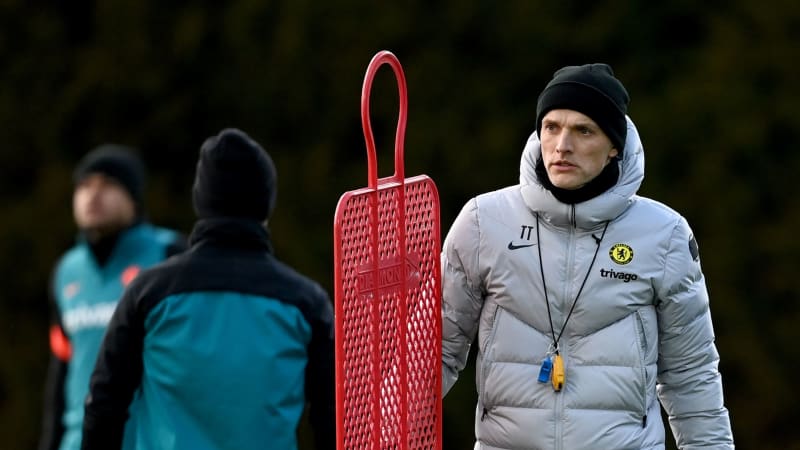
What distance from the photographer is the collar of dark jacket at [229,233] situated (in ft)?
14.3

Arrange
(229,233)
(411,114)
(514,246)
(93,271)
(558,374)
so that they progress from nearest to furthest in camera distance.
Answer: (558,374) → (514,246) → (229,233) → (93,271) → (411,114)

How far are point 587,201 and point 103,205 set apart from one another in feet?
9.33

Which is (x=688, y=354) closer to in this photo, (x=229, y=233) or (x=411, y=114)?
(x=229, y=233)

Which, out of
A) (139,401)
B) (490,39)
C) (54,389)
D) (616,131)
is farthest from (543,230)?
(490,39)

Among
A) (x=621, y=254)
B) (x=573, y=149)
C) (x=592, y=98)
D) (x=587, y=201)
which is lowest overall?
(x=621, y=254)

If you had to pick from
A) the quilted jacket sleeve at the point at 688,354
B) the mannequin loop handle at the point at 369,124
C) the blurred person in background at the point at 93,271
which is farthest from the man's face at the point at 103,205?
the quilted jacket sleeve at the point at 688,354

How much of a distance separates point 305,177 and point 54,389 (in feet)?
7.20

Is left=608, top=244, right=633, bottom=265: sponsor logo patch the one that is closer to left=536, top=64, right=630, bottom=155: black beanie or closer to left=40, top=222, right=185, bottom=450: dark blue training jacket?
left=536, top=64, right=630, bottom=155: black beanie

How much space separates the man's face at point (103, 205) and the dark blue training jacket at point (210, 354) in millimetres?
2116

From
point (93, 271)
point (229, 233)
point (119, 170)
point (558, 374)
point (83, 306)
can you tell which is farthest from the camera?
point (119, 170)

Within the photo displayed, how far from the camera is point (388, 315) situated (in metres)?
4.13

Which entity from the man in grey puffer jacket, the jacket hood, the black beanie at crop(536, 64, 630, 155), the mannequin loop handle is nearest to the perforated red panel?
the mannequin loop handle

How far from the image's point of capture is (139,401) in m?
4.34

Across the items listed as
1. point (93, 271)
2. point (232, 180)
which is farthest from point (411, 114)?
point (232, 180)
